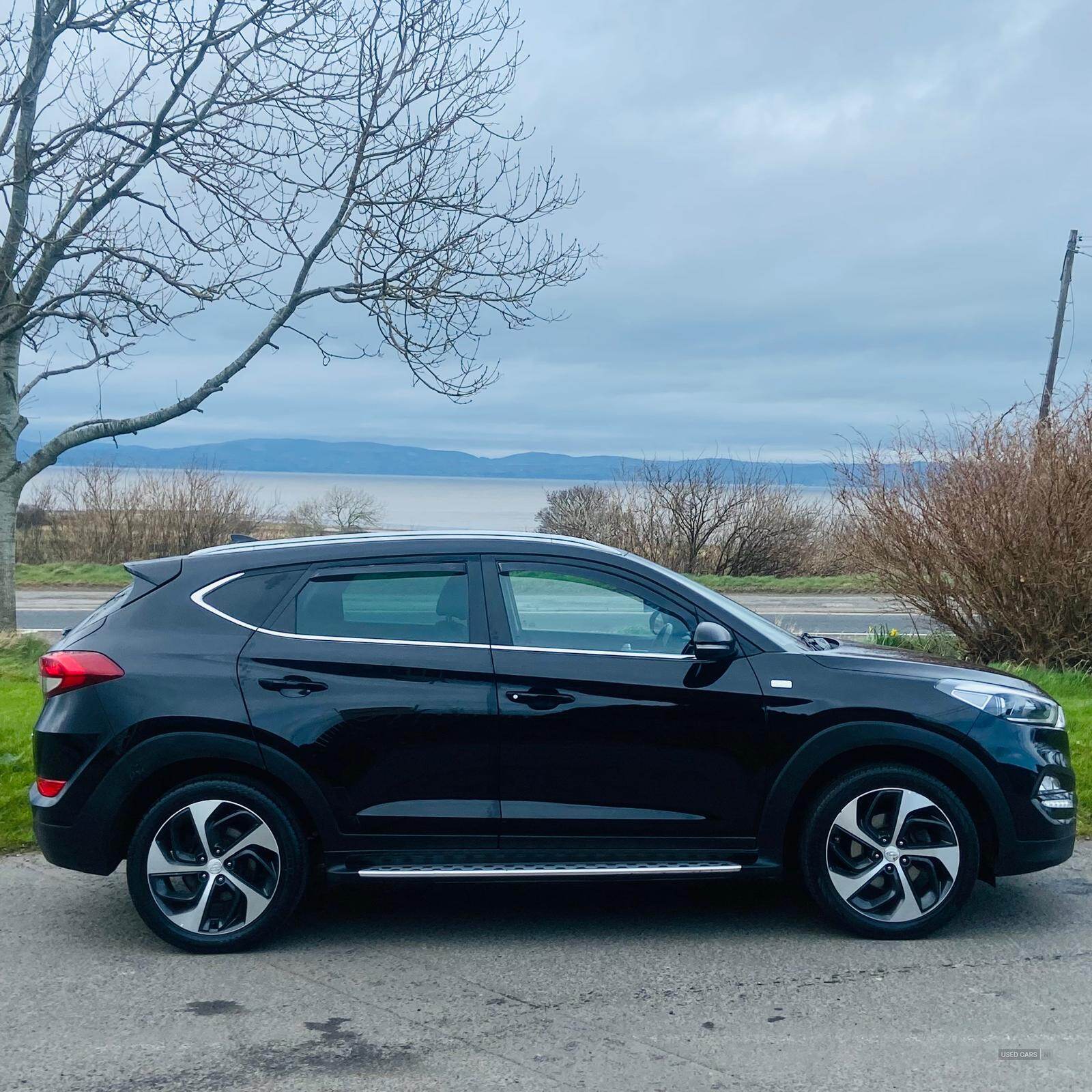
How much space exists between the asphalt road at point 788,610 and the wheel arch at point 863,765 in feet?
31.9

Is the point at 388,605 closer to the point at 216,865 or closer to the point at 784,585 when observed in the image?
the point at 216,865

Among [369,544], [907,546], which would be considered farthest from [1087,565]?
[369,544]

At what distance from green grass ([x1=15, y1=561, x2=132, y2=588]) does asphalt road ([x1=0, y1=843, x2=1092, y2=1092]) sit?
58.7 ft

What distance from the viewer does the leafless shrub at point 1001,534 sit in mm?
10508

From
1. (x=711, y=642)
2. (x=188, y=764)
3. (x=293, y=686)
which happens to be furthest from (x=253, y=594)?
(x=711, y=642)

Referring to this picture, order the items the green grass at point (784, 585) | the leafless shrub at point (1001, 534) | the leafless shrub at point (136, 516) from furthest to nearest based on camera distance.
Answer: the leafless shrub at point (136, 516), the green grass at point (784, 585), the leafless shrub at point (1001, 534)

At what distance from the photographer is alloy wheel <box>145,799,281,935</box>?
471 centimetres

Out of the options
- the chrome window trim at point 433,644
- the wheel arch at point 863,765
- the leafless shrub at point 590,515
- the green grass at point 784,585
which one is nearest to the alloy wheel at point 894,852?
the wheel arch at point 863,765

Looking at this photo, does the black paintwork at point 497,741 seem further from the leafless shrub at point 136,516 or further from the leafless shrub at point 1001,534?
the leafless shrub at point 136,516

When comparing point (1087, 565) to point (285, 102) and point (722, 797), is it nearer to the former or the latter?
point (722, 797)

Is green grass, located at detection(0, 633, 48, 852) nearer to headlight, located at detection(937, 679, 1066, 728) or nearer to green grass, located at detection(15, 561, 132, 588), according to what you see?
headlight, located at detection(937, 679, 1066, 728)

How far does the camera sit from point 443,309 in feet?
35.6

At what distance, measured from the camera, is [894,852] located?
190 inches

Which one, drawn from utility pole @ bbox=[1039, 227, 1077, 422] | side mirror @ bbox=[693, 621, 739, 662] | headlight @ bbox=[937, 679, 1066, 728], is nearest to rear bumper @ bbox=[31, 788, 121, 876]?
side mirror @ bbox=[693, 621, 739, 662]
